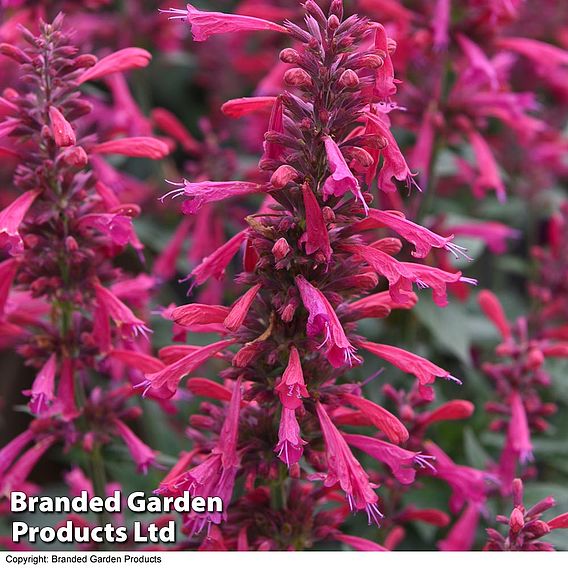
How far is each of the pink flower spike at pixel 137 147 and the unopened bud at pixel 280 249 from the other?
0.64 meters

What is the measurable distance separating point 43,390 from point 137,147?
688 millimetres

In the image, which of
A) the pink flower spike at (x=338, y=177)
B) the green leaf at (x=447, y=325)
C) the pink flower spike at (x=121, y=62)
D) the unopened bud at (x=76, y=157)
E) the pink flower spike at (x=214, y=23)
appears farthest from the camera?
the green leaf at (x=447, y=325)

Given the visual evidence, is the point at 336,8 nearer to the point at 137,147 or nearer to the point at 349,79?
the point at 349,79

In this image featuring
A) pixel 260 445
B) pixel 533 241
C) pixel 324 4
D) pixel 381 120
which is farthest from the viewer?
pixel 533 241

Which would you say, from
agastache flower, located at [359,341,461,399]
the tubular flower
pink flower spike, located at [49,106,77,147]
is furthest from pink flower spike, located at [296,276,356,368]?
pink flower spike, located at [49,106,77,147]

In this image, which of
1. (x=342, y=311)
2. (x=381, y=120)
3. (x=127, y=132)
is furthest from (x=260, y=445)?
(x=127, y=132)

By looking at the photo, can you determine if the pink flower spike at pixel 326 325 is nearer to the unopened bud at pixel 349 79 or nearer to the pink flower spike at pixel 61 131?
the unopened bud at pixel 349 79

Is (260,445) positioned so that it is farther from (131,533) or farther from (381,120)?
(381,120)

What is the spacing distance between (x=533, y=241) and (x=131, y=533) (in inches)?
99.8

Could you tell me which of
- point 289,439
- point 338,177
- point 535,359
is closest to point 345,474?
point 289,439

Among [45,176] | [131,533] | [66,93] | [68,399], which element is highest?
[66,93]

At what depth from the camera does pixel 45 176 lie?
Result: 2293 mm

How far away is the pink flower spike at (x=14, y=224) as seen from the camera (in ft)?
6.98

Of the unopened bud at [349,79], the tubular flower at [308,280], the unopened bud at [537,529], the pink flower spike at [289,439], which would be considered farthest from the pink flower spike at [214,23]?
the unopened bud at [537,529]
